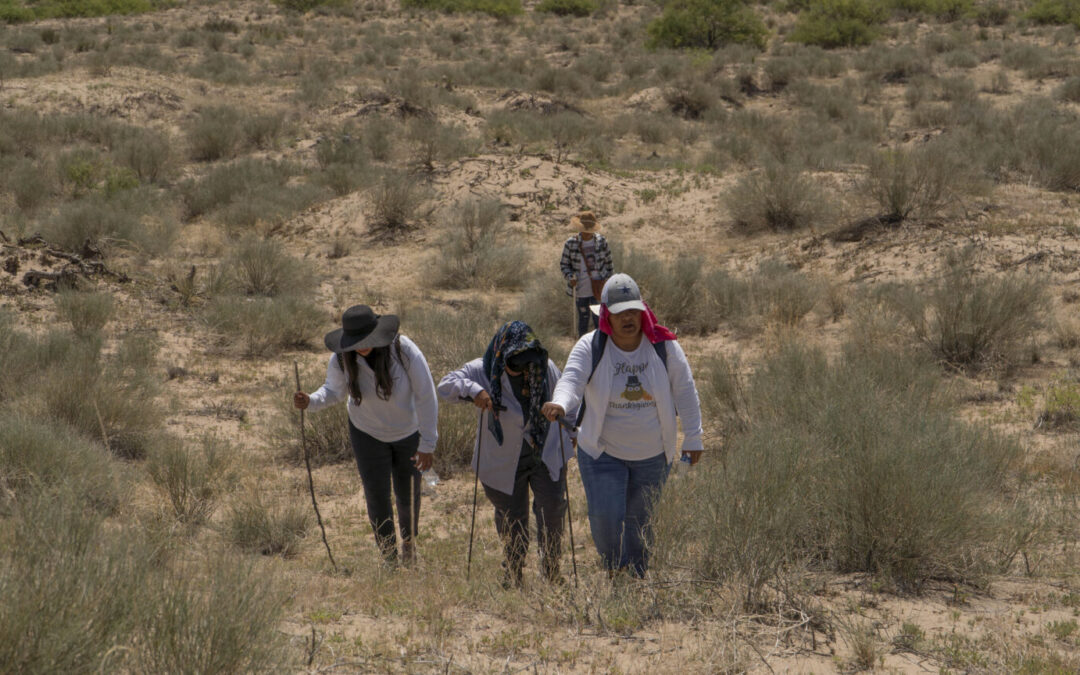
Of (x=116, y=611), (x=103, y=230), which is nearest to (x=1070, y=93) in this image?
(x=103, y=230)

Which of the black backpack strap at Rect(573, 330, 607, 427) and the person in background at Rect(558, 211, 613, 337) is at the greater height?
the black backpack strap at Rect(573, 330, 607, 427)

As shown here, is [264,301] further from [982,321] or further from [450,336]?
[982,321]

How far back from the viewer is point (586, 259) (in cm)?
954

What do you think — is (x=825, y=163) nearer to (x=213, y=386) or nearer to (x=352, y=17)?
(x=213, y=386)

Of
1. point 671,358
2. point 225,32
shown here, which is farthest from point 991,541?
point 225,32

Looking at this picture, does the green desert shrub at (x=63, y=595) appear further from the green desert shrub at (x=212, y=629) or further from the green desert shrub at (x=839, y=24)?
the green desert shrub at (x=839, y=24)

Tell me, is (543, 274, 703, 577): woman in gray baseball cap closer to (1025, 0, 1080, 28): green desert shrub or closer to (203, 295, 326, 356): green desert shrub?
→ (203, 295, 326, 356): green desert shrub

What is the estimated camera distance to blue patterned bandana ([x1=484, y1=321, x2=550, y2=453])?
4715mm

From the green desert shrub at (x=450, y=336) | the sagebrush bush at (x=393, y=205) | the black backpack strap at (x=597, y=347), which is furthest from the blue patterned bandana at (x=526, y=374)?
the sagebrush bush at (x=393, y=205)

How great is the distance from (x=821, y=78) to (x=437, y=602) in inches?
1132

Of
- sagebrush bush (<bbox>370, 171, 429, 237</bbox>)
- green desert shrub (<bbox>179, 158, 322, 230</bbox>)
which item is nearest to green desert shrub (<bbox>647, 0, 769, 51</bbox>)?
green desert shrub (<bbox>179, 158, 322, 230</bbox>)

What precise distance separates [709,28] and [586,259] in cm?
2903

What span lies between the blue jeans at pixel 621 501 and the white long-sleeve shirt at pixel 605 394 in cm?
10

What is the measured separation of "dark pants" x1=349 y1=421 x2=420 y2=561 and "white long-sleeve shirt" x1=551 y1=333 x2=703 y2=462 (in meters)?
1.24
